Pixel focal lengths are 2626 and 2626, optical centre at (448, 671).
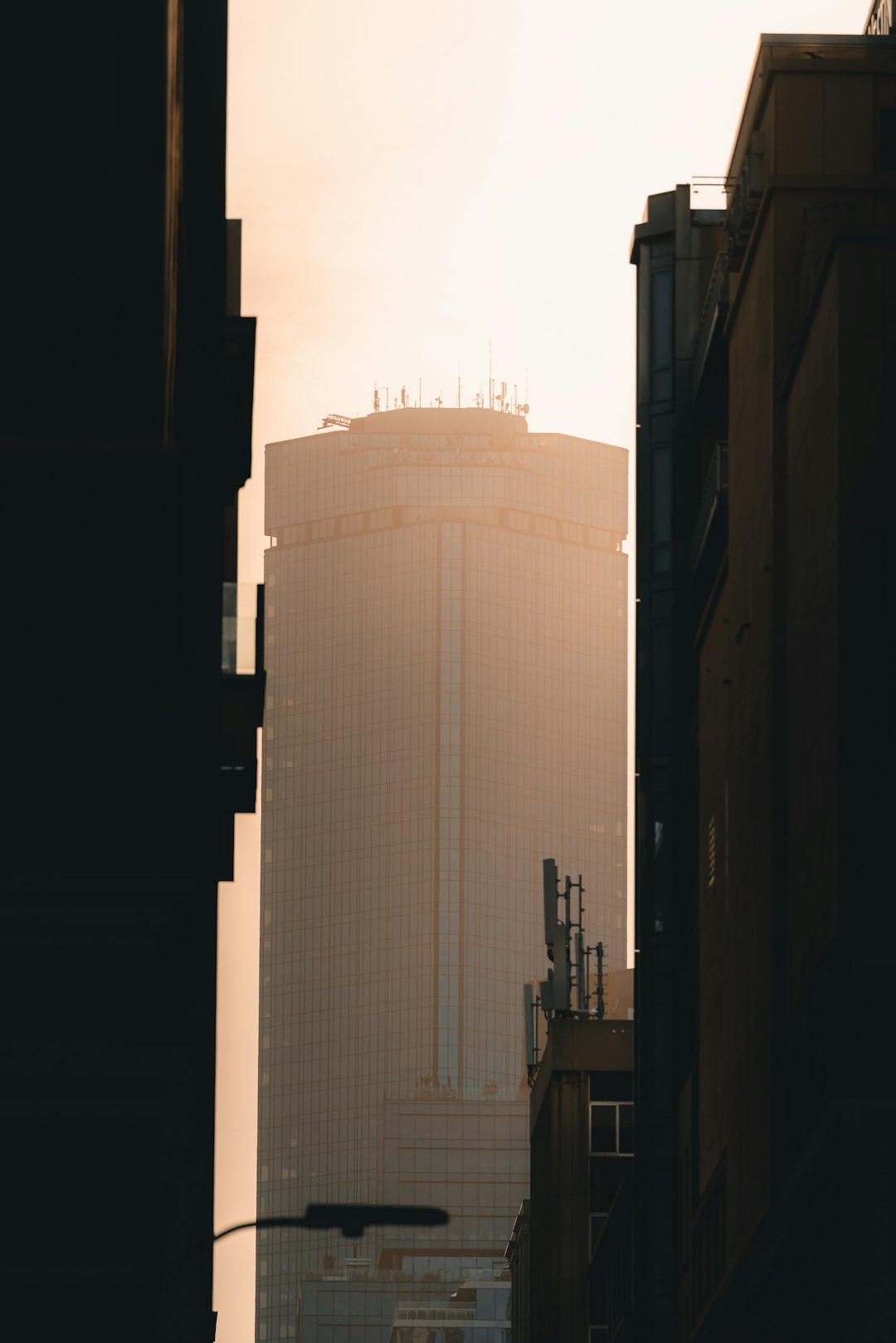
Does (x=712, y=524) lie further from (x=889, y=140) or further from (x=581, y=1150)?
(x=581, y=1150)

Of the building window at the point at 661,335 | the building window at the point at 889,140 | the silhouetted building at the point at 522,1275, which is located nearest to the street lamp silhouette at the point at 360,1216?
the building window at the point at 889,140

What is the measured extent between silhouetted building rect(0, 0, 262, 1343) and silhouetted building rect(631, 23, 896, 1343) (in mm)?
15366

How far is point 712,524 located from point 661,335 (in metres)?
11.6

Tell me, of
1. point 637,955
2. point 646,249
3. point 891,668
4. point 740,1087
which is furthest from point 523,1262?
point 891,668

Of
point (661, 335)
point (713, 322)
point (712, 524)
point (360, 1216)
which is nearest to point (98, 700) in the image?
point (360, 1216)

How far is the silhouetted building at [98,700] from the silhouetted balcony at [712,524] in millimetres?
36374

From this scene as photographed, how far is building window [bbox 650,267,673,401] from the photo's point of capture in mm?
78625

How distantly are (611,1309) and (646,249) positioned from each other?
38.4 metres

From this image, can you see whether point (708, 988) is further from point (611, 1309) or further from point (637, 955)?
point (611, 1309)

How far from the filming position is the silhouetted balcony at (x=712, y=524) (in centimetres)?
6650

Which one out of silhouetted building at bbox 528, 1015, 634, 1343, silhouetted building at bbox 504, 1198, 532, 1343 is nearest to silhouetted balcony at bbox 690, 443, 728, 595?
silhouetted building at bbox 528, 1015, 634, 1343

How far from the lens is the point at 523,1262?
458ft

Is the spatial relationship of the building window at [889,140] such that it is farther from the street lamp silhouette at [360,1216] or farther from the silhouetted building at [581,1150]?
the silhouetted building at [581,1150]

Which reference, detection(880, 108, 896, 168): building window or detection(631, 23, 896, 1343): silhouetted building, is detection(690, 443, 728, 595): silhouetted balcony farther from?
detection(880, 108, 896, 168): building window
